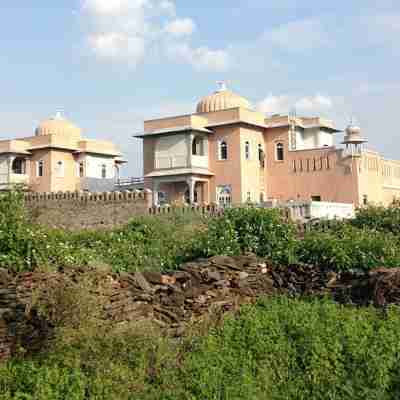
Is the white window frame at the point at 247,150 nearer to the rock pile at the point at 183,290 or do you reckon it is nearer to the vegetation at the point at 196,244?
the vegetation at the point at 196,244

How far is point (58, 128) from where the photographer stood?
4291cm

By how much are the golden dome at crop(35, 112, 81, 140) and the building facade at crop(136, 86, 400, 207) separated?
910 cm

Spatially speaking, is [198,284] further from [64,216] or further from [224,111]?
[224,111]

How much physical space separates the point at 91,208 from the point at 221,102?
522 inches

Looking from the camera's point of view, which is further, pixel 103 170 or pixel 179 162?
pixel 103 170

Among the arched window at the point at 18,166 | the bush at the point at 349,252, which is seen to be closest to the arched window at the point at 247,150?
the arched window at the point at 18,166

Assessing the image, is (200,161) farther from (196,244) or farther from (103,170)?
(196,244)

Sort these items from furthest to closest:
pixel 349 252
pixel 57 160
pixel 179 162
Result: pixel 57 160 < pixel 179 162 < pixel 349 252

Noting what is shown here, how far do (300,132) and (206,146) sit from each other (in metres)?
6.67

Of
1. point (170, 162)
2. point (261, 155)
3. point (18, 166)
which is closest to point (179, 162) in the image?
point (170, 162)

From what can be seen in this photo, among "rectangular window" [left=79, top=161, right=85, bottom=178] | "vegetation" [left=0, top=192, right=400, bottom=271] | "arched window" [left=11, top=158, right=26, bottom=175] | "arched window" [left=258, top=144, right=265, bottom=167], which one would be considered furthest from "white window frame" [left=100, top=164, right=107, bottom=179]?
"vegetation" [left=0, top=192, right=400, bottom=271]

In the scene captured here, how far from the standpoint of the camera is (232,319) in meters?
8.36

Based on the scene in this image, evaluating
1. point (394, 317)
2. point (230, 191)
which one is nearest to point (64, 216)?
point (230, 191)

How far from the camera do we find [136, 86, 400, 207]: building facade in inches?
1328
